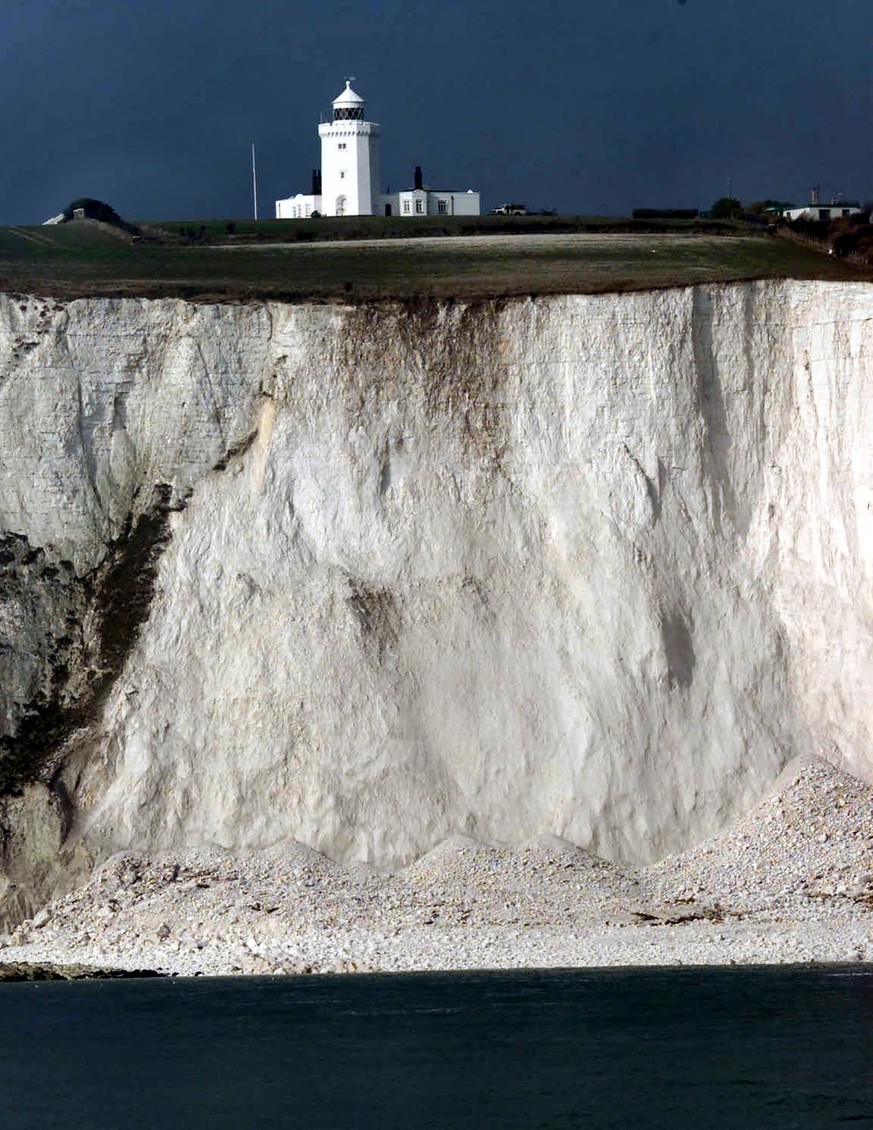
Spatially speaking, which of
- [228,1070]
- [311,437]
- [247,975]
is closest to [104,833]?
[247,975]

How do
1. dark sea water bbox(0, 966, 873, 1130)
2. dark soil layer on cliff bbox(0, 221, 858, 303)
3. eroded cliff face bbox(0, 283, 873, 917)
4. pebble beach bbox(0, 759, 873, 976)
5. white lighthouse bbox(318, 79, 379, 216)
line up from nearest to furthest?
dark sea water bbox(0, 966, 873, 1130) < pebble beach bbox(0, 759, 873, 976) < eroded cliff face bbox(0, 283, 873, 917) < dark soil layer on cliff bbox(0, 221, 858, 303) < white lighthouse bbox(318, 79, 379, 216)

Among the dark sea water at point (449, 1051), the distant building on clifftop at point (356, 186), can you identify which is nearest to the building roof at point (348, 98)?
the distant building on clifftop at point (356, 186)

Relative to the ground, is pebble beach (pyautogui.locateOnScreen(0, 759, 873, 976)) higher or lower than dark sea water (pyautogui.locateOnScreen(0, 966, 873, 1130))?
lower

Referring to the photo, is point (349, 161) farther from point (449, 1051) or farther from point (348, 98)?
point (449, 1051)

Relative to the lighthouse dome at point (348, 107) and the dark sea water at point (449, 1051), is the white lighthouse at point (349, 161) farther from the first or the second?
the dark sea water at point (449, 1051)

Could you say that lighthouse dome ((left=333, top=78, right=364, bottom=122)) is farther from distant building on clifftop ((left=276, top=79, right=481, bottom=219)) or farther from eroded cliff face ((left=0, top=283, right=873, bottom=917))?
eroded cliff face ((left=0, top=283, right=873, bottom=917))

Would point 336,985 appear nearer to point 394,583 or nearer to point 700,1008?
point 700,1008

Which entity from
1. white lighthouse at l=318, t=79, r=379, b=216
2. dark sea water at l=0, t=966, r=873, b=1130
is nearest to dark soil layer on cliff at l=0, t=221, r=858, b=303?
white lighthouse at l=318, t=79, r=379, b=216
